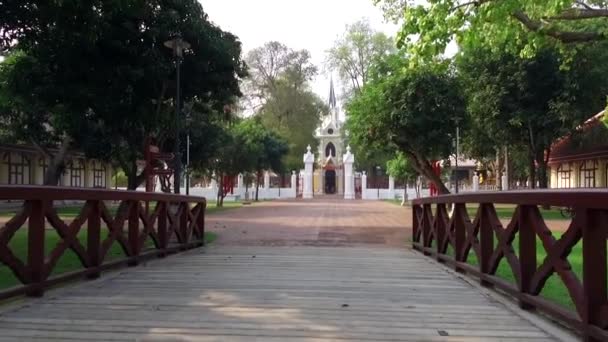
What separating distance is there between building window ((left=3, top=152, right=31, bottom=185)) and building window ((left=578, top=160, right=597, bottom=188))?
31.6 m

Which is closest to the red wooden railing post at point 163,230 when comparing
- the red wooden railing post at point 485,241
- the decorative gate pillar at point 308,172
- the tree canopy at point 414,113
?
the red wooden railing post at point 485,241

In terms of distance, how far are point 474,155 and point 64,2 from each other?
28.8 meters

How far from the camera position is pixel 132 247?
9258 mm

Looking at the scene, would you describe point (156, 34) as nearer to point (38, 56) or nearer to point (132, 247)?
point (38, 56)

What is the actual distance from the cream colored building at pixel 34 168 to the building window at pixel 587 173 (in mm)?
27121

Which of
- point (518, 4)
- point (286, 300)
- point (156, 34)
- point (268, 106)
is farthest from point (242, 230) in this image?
point (268, 106)

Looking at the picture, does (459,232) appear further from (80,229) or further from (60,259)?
(60,259)

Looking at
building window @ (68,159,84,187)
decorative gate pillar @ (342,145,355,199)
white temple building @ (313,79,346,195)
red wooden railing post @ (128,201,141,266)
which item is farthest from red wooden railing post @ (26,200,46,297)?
white temple building @ (313,79,346,195)

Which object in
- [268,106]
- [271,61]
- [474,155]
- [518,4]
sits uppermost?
[271,61]

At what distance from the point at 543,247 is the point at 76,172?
4229 cm

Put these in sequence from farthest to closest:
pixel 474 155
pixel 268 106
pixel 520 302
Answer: pixel 268 106 < pixel 474 155 < pixel 520 302

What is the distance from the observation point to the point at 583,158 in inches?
1336

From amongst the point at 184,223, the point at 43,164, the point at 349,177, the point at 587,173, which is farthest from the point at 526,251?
the point at 349,177

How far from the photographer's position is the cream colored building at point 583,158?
95.8 feet
